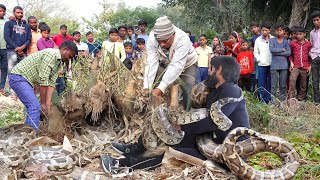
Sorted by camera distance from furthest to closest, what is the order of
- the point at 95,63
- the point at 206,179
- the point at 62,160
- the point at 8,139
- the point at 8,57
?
1. the point at 8,57
2. the point at 95,63
3. the point at 8,139
4. the point at 62,160
5. the point at 206,179

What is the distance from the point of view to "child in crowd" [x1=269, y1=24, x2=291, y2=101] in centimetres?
894

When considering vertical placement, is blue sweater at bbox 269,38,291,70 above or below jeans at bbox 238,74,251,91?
above

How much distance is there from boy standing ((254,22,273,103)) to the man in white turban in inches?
139

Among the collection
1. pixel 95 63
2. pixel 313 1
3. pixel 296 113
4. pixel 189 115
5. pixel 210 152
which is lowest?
pixel 296 113

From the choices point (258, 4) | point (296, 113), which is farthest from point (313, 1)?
point (296, 113)

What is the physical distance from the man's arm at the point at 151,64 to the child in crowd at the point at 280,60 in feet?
12.4

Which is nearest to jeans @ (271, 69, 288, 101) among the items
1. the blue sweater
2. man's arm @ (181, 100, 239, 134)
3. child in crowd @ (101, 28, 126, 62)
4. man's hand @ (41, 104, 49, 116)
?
the blue sweater

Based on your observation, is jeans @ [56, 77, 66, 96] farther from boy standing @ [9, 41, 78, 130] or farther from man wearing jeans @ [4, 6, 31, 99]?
man wearing jeans @ [4, 6, 31, 99]

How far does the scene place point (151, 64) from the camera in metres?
5.98

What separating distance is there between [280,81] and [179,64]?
4149mm

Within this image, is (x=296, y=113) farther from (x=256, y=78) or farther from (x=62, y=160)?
(x=62, y=160)

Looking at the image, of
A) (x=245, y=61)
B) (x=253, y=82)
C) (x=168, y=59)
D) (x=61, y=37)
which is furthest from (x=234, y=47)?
(x=168, y=59)

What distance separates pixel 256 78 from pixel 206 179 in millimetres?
6408

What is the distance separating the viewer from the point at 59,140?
6.02 meters
